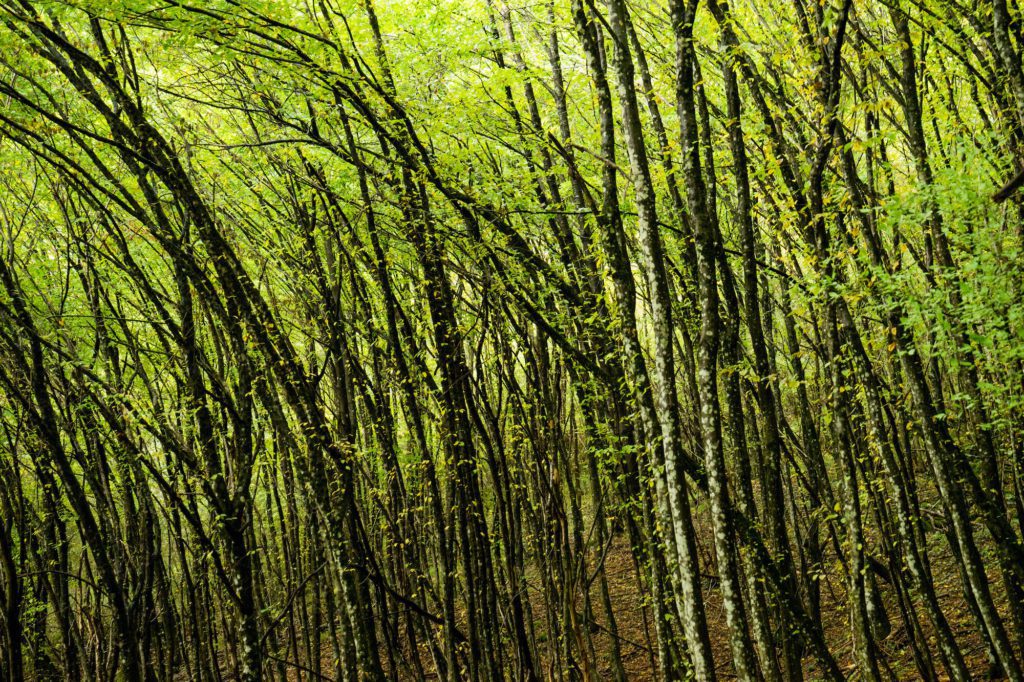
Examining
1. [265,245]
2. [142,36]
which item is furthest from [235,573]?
[142,36]

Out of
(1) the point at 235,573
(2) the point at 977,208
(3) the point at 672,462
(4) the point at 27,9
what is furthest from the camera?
(1) the point at 235,573

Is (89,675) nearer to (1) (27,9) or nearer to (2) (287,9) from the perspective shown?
(1) (27,9)

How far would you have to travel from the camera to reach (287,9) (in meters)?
5.95

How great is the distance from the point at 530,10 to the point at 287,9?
143 inches

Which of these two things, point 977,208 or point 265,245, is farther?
point 265,245

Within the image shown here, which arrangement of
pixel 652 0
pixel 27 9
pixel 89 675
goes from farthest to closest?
1. pixel 652 0
2. pixel 89 675
3. pixel 27 9

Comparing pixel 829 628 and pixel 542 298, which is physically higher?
pixel 542 298

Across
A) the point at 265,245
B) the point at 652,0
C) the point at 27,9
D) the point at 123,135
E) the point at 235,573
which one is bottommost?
the point at 235,573

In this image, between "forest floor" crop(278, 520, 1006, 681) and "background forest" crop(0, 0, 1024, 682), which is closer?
"background forest" crop(0, 0, 1024, 682)

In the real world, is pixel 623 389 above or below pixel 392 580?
above

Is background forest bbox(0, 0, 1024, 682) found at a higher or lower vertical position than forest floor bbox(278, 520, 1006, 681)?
higher

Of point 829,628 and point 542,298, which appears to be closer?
point 542,298

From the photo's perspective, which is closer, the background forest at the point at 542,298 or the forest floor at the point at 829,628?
the background forest at the point at 542,298

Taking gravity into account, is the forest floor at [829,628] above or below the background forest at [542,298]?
below
